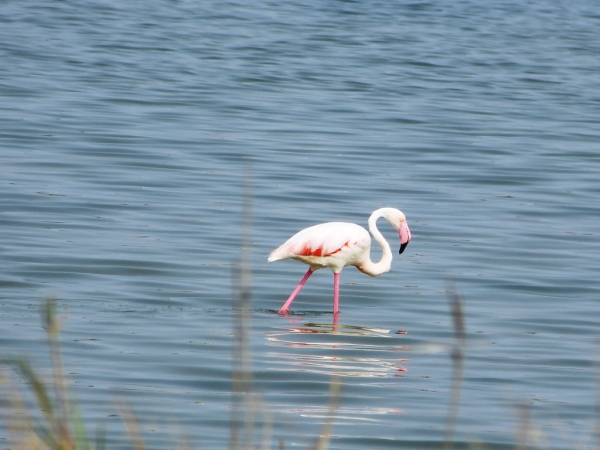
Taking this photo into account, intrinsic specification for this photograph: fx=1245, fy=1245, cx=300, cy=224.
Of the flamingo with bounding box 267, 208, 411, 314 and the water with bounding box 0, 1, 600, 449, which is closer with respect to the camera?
the water with bounding box 0, 1, 600, 449

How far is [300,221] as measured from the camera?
426 inches

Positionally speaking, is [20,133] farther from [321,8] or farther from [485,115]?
[321,8]

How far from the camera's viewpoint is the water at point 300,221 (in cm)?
630

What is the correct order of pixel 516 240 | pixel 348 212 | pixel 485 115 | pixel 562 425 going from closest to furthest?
pixel 562 425 < pixel 516 240 < pixel 348 212 < pixel 485 115

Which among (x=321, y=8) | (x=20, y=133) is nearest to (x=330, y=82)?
(x=20, y=133)

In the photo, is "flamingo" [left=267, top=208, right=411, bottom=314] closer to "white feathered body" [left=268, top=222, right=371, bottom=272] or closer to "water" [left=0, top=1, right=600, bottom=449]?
"white feathered body" [left=268, top=222, right=371, bottom=272]

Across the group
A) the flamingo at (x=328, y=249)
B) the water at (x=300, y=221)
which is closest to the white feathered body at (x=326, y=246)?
the flamingo at (x=328, y=249)

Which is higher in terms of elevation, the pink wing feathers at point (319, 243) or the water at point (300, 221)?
the pink wing feathers at point (319, 243)

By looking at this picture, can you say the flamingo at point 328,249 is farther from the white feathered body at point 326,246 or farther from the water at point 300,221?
the water at point 300,221

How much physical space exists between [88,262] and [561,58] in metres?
16.9

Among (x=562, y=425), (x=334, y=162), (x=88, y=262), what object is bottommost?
(x=334, y=162)

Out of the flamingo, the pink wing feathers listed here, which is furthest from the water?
the pink wing feathers

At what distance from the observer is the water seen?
248 inches

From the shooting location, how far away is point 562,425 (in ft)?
19.4
